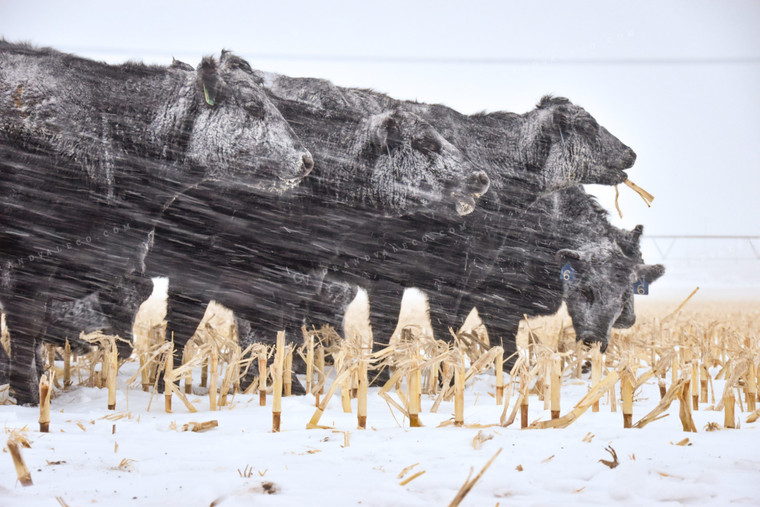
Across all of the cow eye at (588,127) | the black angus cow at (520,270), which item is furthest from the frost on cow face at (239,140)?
the cow eye at (588,127)

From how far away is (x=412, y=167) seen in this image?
5531 millimetres

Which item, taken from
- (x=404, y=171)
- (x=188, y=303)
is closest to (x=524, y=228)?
(x=404, y=171)

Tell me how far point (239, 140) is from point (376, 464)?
312cm

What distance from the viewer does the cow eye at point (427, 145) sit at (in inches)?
219

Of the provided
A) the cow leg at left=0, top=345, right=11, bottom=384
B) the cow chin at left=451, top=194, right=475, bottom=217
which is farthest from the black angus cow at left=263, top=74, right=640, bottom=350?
the cow leg at left=0, top=345, right=11, bottom=384

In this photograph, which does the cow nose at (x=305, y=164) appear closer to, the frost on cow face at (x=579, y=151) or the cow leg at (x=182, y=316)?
the cow leg at (x=182, y=316)

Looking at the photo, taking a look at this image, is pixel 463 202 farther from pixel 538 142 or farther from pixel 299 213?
pixel 538 142

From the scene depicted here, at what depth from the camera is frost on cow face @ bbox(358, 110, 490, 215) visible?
5418 mm

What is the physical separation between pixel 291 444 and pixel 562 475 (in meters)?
1.04

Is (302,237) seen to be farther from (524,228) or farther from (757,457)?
(757,457)

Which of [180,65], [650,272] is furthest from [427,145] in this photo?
[650,272]

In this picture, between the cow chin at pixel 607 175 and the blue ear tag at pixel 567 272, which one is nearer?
the blue ear tag at pixel 567 272

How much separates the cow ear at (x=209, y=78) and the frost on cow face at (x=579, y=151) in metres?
3.23

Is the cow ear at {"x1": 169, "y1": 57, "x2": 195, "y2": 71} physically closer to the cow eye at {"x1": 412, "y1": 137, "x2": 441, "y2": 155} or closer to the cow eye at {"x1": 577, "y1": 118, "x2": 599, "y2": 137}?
the cow eye at {"x1": 412, "y1": 137, "x2": 441, "y2": 155}
